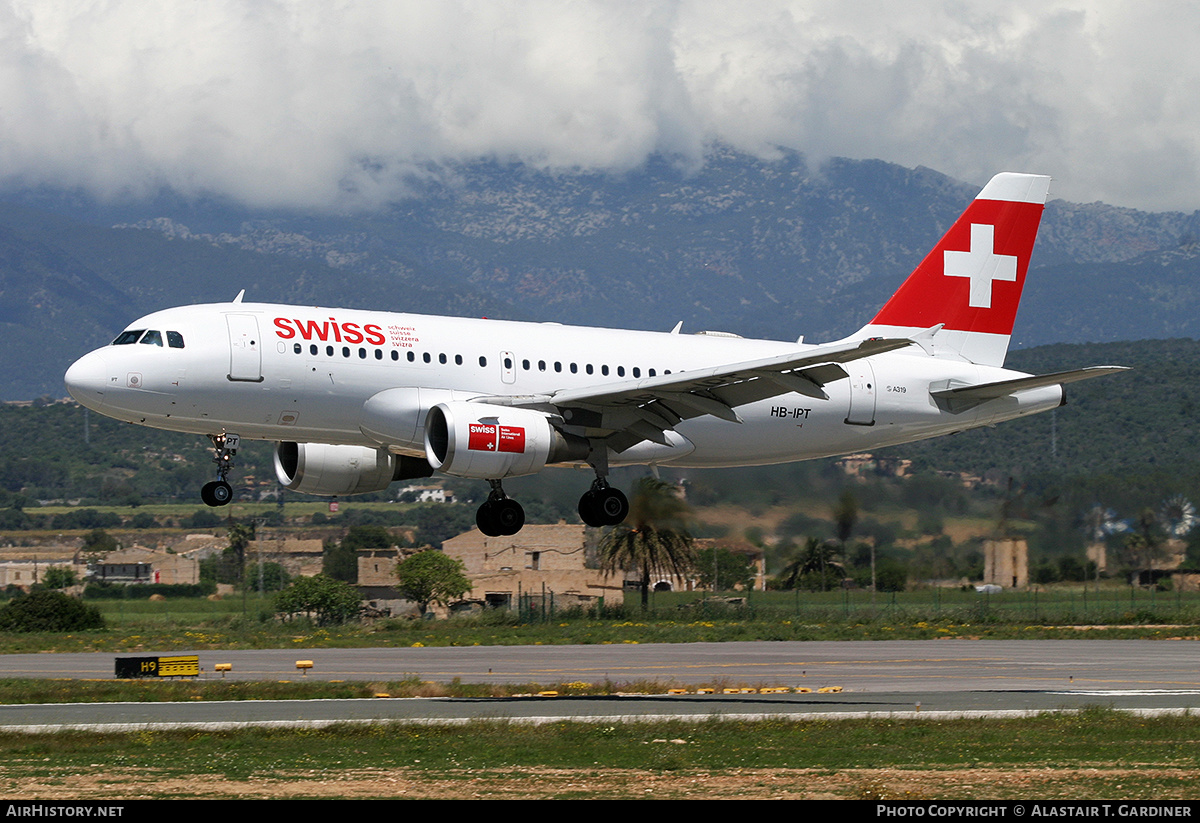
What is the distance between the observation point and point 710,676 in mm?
43719

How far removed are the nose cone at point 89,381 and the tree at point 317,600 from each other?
5098 cm

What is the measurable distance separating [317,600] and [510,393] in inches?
2051

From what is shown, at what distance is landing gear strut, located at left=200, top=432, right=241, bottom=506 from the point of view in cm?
3450

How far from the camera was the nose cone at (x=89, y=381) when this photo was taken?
33.0 meters

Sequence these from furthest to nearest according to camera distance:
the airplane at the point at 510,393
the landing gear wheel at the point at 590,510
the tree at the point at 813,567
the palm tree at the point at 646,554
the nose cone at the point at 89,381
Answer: the palm tree at the point at 646,554
the tree at the point at 813,567
the landing gear wheel at the point at 590,510
the airplane at the point at 510,393
the nose cone at the point at 89,381

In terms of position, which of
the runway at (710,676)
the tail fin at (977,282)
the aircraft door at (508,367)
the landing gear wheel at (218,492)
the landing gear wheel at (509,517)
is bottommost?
the runway at (710,676)

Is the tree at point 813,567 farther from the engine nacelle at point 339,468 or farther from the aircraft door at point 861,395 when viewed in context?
the engine nacelle at point 339,468

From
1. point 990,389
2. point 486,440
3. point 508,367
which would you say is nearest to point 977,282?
point 990,389

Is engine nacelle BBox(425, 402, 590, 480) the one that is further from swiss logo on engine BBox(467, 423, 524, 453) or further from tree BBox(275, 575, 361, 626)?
tree BBox(275, 575, 361, 626)

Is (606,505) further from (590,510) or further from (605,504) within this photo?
(590,510)

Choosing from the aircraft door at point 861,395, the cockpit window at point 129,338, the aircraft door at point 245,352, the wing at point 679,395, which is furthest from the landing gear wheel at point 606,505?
the cockpit window at point 129,338

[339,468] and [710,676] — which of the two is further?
[710,676]
